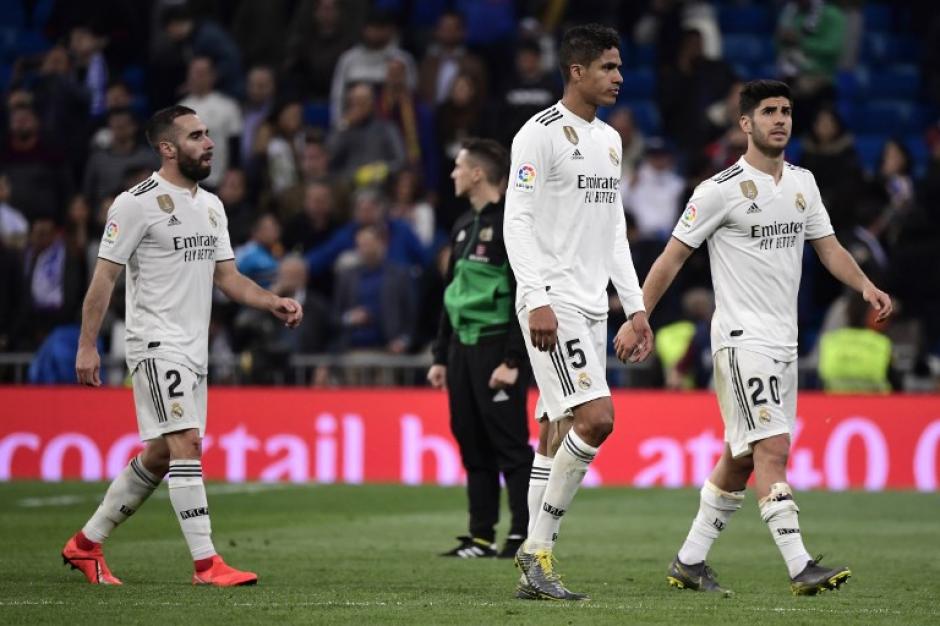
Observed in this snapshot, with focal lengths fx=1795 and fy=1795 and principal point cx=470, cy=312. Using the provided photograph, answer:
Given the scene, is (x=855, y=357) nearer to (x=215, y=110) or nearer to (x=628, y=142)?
(x=628, y=142)

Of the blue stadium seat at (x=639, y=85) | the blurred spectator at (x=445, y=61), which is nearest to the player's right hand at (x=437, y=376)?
the blurred spectator at (x=445, y=61)

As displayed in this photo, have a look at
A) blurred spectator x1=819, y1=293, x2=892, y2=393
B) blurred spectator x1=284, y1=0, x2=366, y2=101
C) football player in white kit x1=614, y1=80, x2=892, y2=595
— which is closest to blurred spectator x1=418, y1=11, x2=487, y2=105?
blurred spectator x1=284, y1=0, x2=366, y2=101

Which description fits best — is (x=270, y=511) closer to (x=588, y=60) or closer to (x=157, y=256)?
(x=157, y=256)

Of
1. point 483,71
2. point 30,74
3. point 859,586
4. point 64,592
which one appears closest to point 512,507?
point 859,586

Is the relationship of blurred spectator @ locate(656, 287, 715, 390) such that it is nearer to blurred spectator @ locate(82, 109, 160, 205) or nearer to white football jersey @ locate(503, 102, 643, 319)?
blurred spectator @ locate(82, 109, 160, 205)

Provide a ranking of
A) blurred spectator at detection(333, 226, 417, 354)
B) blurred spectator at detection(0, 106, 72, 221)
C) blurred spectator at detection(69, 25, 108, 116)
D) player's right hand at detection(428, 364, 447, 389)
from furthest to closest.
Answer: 1. blurred spectator at detection(69, 25, 108, 116)
2. blurred spectator at detection(0, 106, 72, 221)
3. blurred spectator at detection(333, 226, 417, 354)
4. player's right hand at detection(428, 364, 447, 389)

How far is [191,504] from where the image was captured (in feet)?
31.7

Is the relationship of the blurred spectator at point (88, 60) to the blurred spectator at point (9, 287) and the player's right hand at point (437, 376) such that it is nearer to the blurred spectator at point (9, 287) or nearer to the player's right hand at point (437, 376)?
the blurred spectator at point (9, 287)

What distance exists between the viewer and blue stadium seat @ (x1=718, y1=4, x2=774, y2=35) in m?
25.2

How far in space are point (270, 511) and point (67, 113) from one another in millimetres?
8179

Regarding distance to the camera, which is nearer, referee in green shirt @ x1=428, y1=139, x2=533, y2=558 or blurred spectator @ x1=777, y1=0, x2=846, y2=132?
referee in green shirt @ x1=428, y1=139, x2=533, y2=558

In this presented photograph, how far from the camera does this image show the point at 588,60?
9.01m

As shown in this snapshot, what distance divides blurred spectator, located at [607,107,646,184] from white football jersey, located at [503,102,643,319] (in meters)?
11.2

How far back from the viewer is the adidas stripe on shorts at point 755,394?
30.1 ft
